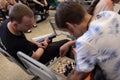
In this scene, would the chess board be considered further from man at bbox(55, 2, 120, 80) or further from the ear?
the ear

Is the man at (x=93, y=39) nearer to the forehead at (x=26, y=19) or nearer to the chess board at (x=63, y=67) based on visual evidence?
the chess board at (x=63, y=67)

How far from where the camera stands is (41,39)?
7.01 ft

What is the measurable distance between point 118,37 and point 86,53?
0.66 feet

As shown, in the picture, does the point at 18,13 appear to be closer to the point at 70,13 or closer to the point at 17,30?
the point at 17,30

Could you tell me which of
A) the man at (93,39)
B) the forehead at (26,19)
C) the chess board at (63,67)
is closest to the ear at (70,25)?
the man at (93,39)

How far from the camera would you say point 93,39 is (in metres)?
0.99

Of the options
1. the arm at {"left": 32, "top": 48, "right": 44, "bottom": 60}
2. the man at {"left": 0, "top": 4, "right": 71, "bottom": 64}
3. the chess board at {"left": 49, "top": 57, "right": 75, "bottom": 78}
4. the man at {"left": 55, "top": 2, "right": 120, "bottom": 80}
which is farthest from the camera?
the arm at {"left": 32, "top": 48, "right": 44, "bottom": 60}

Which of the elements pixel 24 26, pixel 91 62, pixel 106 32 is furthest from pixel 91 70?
pixel 24 26

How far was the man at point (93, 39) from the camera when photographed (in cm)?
100

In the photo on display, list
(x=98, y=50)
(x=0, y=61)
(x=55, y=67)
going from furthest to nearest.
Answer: (x=0, y=61)
(x=55, y=67)
(x=98, y=50)

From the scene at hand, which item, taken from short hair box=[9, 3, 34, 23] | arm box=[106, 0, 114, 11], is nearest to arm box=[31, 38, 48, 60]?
short hair box=[9, 3, 34, 23]

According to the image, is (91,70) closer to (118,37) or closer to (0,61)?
(118,37)

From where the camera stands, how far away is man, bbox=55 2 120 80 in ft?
3.28

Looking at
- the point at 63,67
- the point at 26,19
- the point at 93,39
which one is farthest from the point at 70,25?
the point at 26,19
